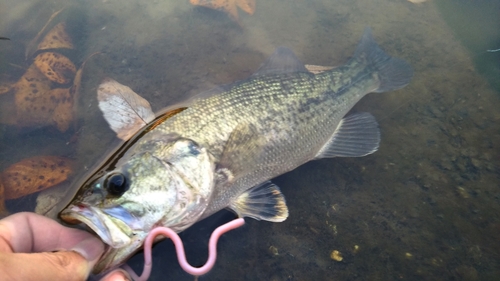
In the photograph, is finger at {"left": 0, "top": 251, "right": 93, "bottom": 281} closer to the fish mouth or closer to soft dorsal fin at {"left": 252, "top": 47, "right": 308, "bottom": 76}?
the fish mouth

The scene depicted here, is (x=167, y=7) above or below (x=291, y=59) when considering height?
above

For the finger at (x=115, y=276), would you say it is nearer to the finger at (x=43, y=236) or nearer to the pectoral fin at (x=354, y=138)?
the finger at (x=43, y=236)

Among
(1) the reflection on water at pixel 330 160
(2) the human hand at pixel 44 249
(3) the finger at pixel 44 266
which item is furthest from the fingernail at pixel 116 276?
(1) the reflection on water at pixel 330 160

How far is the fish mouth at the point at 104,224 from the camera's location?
1964 millimetres

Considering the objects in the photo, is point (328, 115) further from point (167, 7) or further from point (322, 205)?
point (167, 7)

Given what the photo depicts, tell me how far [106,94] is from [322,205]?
239 centimetres

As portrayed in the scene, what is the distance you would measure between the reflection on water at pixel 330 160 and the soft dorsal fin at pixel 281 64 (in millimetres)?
444

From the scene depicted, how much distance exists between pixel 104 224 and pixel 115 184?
0.26m

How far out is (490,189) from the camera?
122 inches

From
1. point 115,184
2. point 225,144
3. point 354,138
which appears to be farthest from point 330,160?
point 115,184

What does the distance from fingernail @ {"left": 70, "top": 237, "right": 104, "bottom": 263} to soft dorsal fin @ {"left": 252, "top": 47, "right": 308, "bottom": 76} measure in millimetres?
2215

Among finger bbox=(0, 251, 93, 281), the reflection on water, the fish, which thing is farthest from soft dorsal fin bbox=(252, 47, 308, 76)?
finger bbox=(0, 251, 93, 281)

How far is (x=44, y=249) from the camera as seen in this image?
2072mm

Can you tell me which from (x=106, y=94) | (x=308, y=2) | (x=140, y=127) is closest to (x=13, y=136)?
(x=106, y=94)
